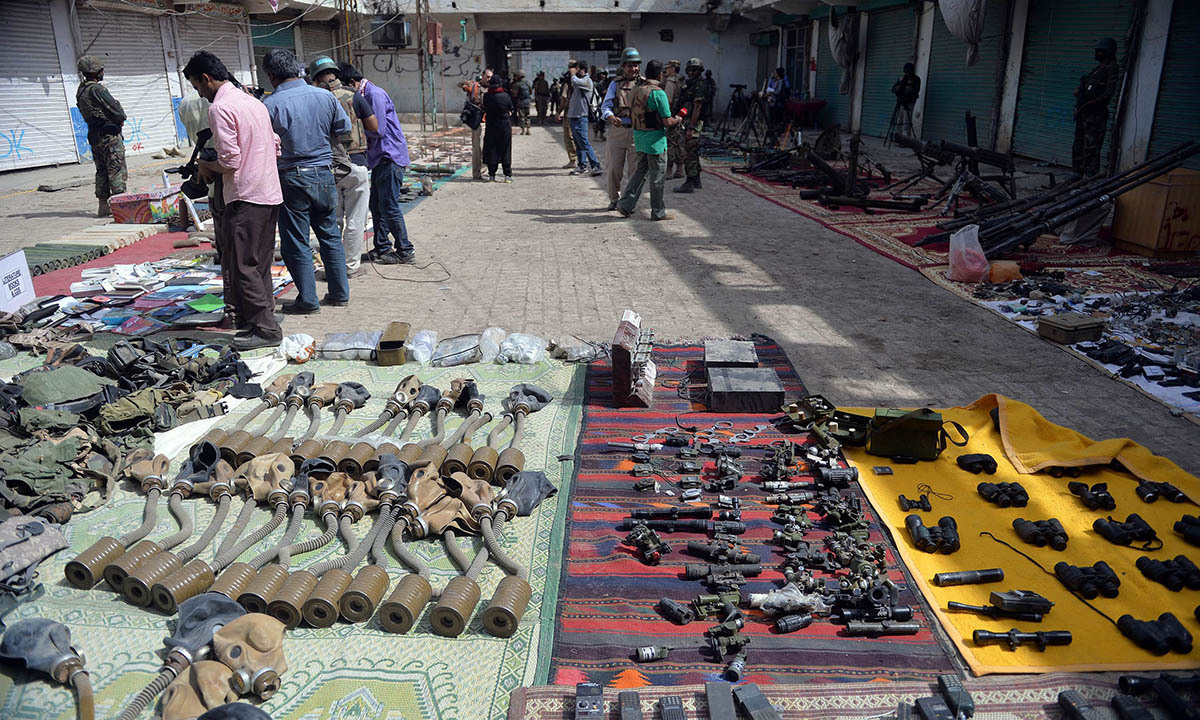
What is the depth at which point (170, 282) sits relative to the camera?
7.22 m

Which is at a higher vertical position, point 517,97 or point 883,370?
point 517,97

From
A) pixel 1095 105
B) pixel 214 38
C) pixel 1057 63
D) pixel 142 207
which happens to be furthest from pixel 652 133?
pixel 214 38

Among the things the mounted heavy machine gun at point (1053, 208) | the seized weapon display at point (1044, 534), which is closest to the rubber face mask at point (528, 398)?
the seized weapon display at point (1044, 534)

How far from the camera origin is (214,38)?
21.0 meters

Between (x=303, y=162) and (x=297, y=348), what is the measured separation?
4.79 feet

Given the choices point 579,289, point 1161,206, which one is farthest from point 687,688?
point 1161,206

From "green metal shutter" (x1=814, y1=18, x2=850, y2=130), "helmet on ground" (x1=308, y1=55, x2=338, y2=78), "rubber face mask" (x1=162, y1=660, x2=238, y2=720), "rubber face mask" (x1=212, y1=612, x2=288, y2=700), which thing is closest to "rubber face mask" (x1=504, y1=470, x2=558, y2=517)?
"rubber face mask" (x1=212, y1=612, x2=288, y2=700)

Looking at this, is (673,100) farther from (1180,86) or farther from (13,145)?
(13,145)

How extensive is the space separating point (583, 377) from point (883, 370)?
2005 millimetres

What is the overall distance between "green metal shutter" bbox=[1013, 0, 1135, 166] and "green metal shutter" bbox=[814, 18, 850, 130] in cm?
883

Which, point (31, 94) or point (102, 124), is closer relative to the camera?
point (102, 124)

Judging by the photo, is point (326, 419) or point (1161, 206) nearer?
point (326, 419)

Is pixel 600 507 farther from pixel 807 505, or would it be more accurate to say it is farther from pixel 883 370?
pixel 883 370

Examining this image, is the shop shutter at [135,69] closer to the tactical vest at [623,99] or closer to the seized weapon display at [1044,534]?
the tactical vest at [623,99]
